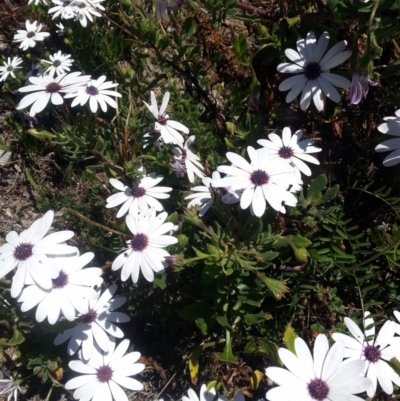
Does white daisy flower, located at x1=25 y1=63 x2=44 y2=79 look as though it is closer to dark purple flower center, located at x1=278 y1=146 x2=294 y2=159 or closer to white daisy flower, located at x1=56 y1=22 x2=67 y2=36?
white daisy flower, located at x1=56 y1=22 x2=67 y2=36

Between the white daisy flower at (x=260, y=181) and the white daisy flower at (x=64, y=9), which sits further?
the white daisy flower at (x=64, y=9)

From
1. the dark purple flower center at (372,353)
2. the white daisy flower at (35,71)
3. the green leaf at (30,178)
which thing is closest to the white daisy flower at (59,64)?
the white daisy flower at (35,71)

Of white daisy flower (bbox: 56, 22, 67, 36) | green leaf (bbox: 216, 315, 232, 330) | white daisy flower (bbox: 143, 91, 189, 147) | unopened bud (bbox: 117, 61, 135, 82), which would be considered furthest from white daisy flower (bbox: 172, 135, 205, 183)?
white daisy flower (bbox: 56, 22, 67, 36)

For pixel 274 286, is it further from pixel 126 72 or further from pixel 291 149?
pixel 126 72

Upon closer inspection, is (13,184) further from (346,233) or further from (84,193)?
(346,233)

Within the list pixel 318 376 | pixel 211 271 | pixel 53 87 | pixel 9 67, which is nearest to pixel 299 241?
pixel 211 271

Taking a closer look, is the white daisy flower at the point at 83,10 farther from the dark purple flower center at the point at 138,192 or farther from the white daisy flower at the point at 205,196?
the white daisy flower at the point at 205,196

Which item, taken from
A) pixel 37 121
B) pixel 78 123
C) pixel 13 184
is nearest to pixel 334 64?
pixel 78 123
